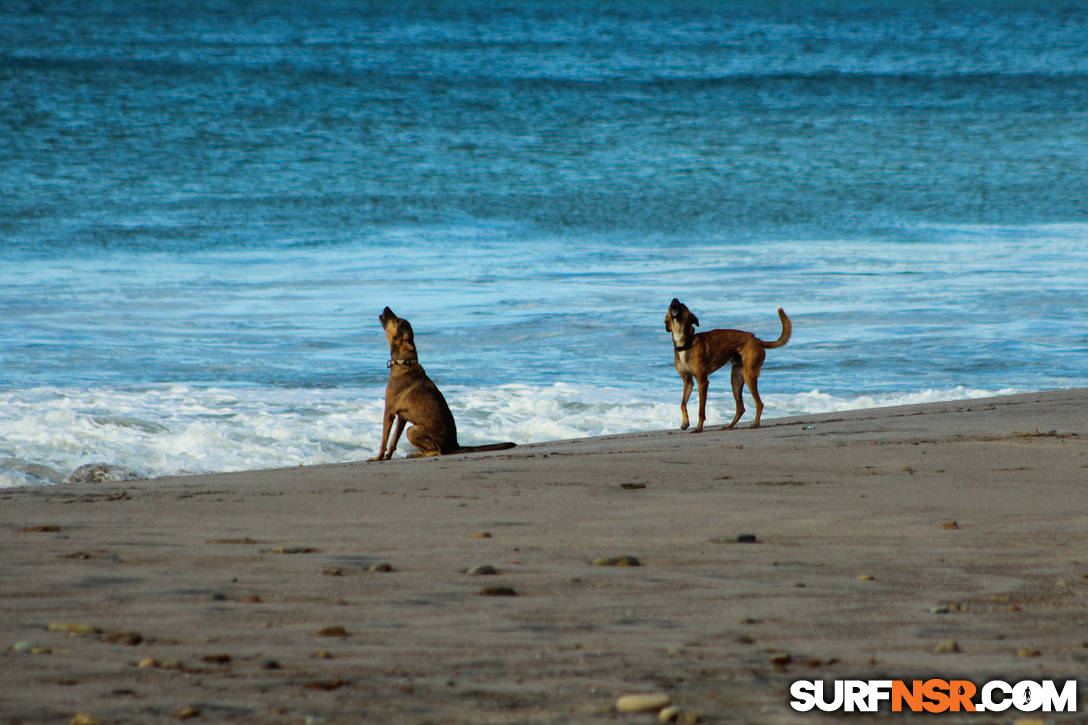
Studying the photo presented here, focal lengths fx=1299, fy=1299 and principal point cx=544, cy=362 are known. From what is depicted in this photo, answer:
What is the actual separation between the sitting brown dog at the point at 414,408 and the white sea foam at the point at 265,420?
961 millimetres

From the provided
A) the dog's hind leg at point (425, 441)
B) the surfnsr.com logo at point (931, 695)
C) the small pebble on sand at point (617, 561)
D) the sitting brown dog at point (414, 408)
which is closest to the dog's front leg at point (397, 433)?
the sitting brown dog at point (414, 408)

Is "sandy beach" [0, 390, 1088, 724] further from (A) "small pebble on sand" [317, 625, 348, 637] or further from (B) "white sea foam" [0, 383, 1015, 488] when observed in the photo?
(B) "white sea foam" [0, 383, 1015, 488]

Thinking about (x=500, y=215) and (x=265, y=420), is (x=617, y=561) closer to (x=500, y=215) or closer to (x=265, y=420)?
(x=265, y=420)

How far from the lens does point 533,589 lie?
170 inches

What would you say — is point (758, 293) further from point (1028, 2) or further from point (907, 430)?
point (1028, 2)

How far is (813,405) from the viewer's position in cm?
1235

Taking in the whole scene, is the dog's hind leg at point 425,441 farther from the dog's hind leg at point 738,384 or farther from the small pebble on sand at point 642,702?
the small pebble on sand at point 642,702

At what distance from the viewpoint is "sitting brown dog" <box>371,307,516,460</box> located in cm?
907

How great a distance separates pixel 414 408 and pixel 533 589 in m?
4.87

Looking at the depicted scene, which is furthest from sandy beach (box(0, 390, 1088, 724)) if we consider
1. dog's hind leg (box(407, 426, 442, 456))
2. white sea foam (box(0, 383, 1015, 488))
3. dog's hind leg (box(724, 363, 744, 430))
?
dog's hind leg (box(724, 363, 744, 430))

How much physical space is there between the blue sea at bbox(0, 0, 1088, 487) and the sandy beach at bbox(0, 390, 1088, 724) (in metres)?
3.60

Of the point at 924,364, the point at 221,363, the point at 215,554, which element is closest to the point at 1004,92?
the point at 924,364

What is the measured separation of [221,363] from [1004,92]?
41.3 metres

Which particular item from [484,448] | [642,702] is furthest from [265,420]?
[642,702]
